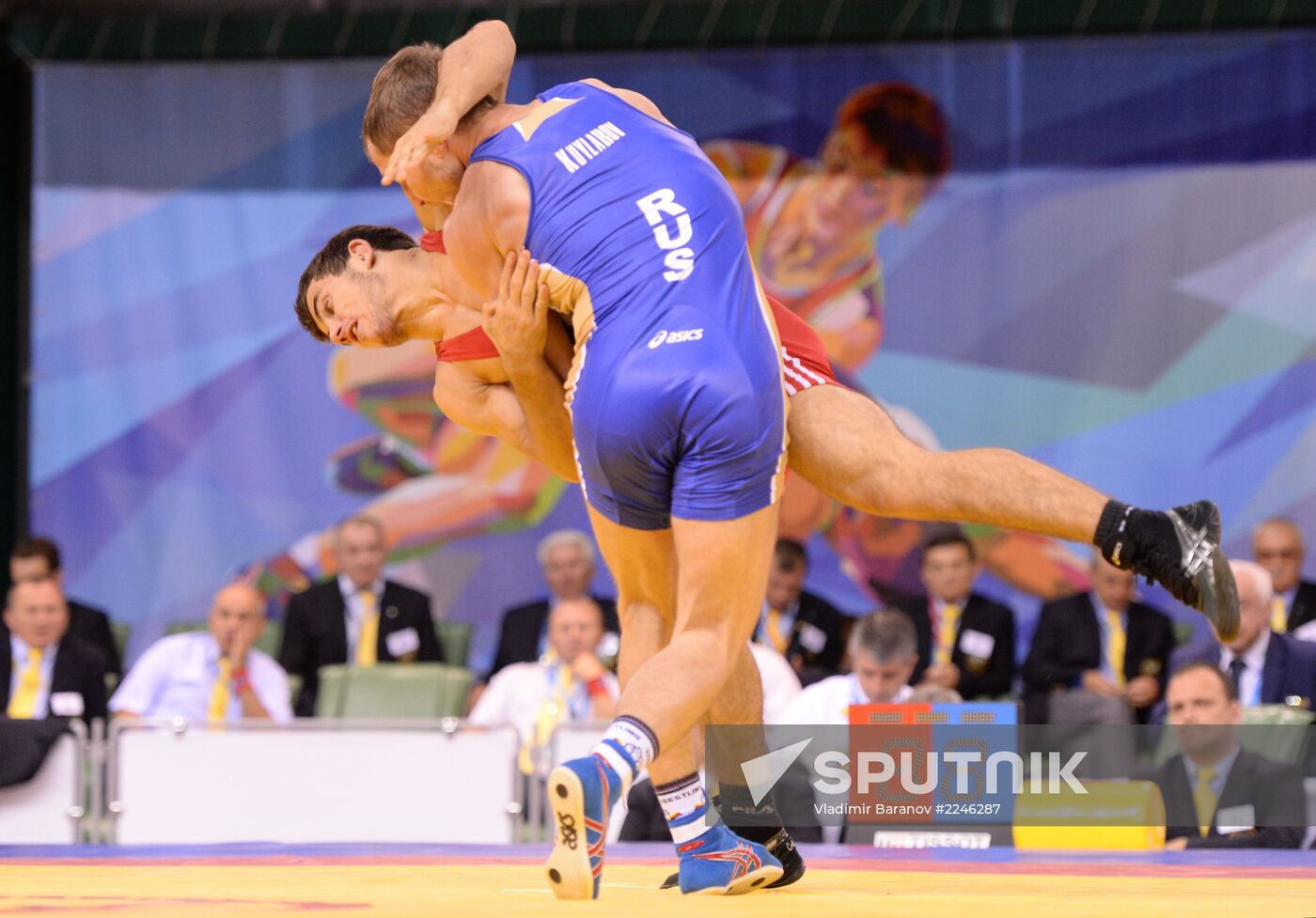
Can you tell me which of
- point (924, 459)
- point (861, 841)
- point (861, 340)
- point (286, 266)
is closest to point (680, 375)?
point (924, 459)

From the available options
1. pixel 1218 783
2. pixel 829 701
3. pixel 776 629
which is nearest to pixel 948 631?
pixel 776 629

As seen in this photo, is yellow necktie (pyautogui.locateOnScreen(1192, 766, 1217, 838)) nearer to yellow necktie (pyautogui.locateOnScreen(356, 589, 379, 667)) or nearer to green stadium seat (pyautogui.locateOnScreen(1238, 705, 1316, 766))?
green stadium seat (pyautogui.locateOnScreen(1238, 705, 1316, 766))

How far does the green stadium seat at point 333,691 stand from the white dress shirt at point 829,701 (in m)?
1.77

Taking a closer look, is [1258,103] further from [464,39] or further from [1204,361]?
[464,39]

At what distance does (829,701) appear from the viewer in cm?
602

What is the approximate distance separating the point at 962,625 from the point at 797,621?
71 centimetres

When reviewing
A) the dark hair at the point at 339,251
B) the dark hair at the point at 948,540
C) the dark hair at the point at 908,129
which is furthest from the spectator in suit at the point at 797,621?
the dark hair at the point at 339,251

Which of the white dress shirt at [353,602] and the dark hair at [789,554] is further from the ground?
the dark hair at [789,554]

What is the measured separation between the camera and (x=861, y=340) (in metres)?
8.18

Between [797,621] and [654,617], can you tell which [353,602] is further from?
[654,617]

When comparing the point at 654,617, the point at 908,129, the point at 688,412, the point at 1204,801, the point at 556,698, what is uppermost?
the point at 908,129

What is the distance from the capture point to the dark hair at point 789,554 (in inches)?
297

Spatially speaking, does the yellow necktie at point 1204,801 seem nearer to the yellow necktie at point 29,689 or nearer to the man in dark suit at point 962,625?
the man in dark suit at point 962,625

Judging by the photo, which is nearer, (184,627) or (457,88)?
(457,88)
